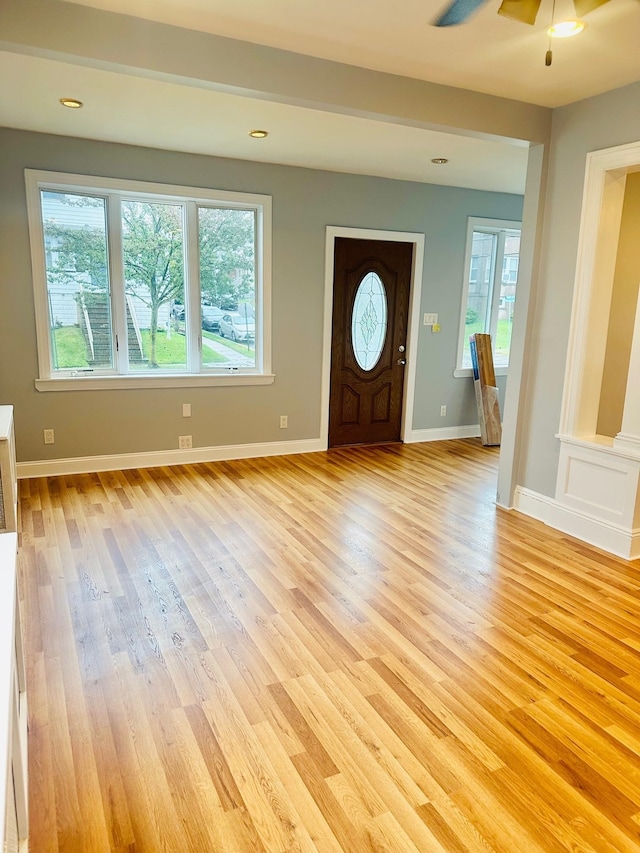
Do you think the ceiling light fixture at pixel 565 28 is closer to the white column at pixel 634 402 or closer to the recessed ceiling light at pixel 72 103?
the white column at pixel 634 402

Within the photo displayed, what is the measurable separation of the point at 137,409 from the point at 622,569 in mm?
3824

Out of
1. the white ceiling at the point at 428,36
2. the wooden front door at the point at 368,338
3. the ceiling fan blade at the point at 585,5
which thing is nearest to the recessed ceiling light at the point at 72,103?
the white ceiling at the point at 428,36

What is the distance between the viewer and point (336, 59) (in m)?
2.78

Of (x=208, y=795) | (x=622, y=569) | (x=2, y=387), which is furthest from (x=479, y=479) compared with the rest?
(x=2, y=387)

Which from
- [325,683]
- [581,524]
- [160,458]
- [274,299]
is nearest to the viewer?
[325,683]

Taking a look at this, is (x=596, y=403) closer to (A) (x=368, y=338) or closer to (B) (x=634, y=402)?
(B) (x=634, y=402)

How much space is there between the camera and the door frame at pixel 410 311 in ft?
17.4

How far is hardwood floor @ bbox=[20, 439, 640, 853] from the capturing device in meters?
1.59

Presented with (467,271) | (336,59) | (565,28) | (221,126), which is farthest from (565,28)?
(467,271)

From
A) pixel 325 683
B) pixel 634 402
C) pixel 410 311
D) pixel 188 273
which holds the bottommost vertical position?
pixel 325 683

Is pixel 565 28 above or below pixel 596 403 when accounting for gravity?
above

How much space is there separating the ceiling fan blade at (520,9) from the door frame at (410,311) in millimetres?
3353

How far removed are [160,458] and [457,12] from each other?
12.8ft

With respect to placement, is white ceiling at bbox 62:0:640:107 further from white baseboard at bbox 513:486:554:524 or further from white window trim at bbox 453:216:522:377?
white window trim at bbox 453:216:522:377
